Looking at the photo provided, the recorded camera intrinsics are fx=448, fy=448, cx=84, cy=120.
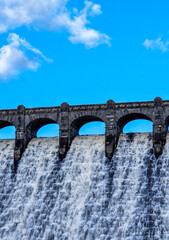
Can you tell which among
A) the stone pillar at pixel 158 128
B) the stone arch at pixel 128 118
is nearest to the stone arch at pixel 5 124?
the stone arch at pixel 128 118

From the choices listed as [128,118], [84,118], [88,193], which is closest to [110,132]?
[128,118]

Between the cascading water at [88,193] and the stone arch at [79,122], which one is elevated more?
the stone arch at [79,122]

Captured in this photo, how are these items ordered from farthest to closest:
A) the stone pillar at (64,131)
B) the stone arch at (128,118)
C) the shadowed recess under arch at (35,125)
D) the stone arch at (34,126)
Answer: the shadowed recess under arch at (35,125) → the stone arch at (34,126) → the stone pillar at (64,131) → the stone arch at (128,118)

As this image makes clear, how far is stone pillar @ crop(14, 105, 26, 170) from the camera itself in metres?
52.1

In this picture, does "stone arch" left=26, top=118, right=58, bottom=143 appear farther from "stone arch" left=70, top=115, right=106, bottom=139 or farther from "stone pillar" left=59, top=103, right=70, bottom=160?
"stone arch" left=70, top=115, right=106, bottom=139

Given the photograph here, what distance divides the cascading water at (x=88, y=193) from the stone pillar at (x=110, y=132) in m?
0.69

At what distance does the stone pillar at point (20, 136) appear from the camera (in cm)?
5209

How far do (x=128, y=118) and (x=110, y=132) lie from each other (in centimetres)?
339

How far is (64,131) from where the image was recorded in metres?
52.0

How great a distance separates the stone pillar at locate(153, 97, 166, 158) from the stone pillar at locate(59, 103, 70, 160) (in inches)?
400

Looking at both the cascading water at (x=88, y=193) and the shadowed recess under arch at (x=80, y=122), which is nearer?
the cascading water at (x=88, y=193)

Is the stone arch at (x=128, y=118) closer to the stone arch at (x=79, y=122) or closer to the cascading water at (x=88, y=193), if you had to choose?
the cascading water at (x=88, y=193)

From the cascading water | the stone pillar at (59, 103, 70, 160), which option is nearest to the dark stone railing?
the stone pillar at (59, 103, 70, 160)

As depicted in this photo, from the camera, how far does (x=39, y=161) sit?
50.7 metres
